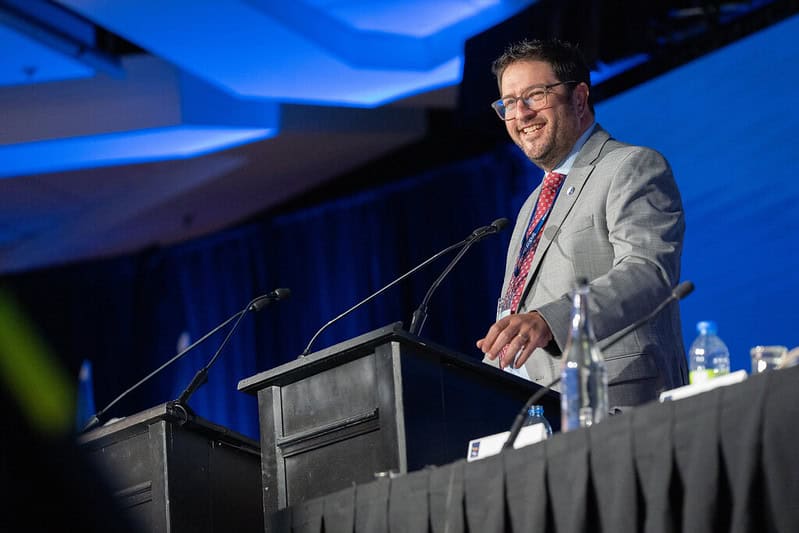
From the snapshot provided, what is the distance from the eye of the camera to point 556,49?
128 inches

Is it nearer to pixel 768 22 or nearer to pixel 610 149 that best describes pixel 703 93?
pixel 768 22

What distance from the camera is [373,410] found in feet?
8.14

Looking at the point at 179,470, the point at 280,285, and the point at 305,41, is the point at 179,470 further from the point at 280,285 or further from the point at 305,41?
the point at 280,285

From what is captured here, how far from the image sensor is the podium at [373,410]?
2436 mm

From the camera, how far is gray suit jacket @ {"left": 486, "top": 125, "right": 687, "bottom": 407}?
261cm

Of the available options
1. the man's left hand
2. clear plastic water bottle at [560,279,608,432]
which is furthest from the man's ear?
clear plastic water bottle at [560,279,608,432]

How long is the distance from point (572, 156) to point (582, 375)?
1241 mm

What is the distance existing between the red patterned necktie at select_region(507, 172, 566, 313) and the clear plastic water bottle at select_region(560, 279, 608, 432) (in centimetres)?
93

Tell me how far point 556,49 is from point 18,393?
2.61m

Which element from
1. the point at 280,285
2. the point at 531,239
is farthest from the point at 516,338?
the point at 280,285

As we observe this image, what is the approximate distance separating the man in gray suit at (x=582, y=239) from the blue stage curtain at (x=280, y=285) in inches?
139

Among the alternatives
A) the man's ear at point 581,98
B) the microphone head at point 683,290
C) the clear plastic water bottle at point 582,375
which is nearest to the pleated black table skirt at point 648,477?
the clear plastic water bottle at point 582,375

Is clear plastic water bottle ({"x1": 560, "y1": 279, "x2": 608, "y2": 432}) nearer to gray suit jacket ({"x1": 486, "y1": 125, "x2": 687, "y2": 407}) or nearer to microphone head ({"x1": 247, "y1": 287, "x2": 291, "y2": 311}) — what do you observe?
gray suit jacket ({"x1": 486, "y1": 125, "x2": 687, "y2": 407})

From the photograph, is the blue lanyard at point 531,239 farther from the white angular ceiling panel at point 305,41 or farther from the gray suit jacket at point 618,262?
the white angular ceiling panel at point 305,41
